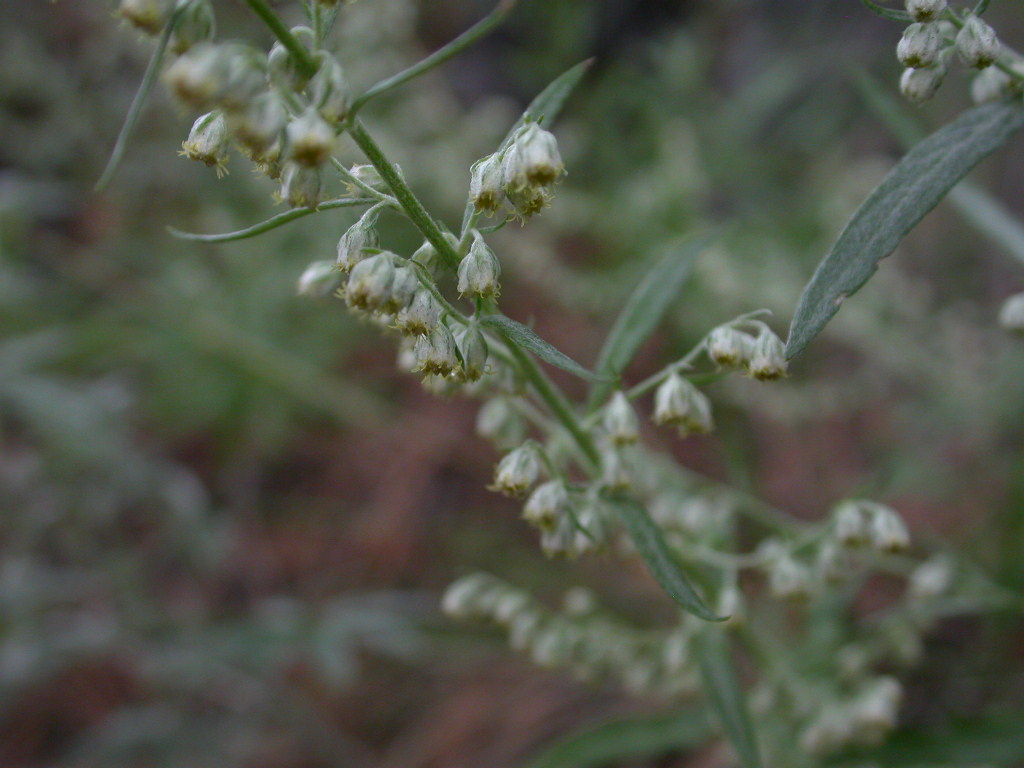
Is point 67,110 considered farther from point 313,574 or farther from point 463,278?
point 463,278

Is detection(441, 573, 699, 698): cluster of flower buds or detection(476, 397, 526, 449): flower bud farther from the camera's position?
detection(441, 573, 699, 698): cluster of flower buds

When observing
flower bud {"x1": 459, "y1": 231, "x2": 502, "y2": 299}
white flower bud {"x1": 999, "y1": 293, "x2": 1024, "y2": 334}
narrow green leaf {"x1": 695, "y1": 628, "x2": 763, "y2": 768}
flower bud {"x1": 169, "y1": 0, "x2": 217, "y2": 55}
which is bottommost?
narrow green leaf {"x1": 695, "y1": 628, "x2": 763, "y2": 768}

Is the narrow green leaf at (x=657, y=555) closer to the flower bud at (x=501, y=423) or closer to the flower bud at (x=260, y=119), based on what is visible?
the flower bud at (x=501, y=423)

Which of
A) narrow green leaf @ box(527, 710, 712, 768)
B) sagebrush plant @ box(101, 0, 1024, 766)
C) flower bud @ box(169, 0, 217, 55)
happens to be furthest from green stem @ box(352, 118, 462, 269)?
narrow green leaf @ box(527, 710, 712, 768)

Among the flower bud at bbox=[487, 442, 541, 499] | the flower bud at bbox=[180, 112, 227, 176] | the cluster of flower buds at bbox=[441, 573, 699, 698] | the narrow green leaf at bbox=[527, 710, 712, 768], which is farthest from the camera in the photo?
the cluster of flower buds at bbox=[441, 573, 699, 698]

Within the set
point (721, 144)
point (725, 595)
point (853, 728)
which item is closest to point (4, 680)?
point (725, 595)

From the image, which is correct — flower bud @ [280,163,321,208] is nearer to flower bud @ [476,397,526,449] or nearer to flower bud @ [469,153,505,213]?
flower bud @ [469,153,505,213]

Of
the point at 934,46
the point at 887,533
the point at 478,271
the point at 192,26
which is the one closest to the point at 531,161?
the point at 478,271
